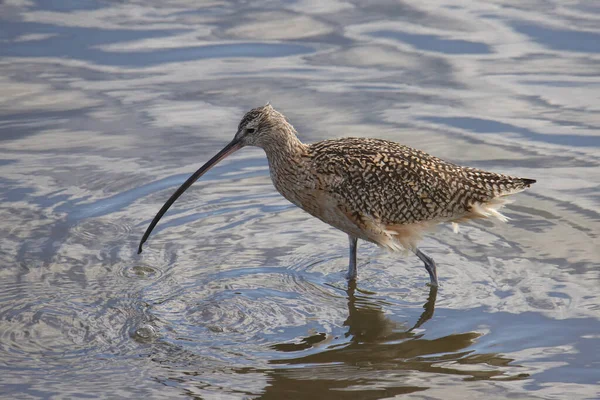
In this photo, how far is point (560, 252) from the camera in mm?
8125

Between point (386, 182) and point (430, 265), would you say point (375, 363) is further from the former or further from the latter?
point (386, 182)

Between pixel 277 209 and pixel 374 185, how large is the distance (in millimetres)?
1613

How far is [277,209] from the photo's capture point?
9070 millimetres

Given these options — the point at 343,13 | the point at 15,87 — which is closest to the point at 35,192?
the point at 15,87

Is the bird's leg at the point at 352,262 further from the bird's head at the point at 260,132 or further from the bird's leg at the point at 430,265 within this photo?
the bird's head at the point at 260,132

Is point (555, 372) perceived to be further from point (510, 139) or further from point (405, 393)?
point (510, 139)

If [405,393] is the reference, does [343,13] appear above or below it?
above

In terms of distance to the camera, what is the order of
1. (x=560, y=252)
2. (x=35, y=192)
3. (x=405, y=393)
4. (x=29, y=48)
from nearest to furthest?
(x=405, y=393), (x=560, y=252), (x=35, y=192), (x=29, y=48)

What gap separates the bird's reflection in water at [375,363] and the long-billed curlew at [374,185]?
738 millimetres

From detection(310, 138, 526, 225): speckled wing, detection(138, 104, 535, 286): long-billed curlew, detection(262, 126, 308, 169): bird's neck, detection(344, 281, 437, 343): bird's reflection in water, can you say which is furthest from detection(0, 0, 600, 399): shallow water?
detection(262, 126, 308, 169): bird's neck

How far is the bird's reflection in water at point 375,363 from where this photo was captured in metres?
6.27

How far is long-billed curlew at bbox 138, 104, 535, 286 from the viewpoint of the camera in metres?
7.65

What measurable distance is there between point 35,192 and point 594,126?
5315 millimetres

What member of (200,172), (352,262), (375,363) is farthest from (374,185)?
(375,363)
